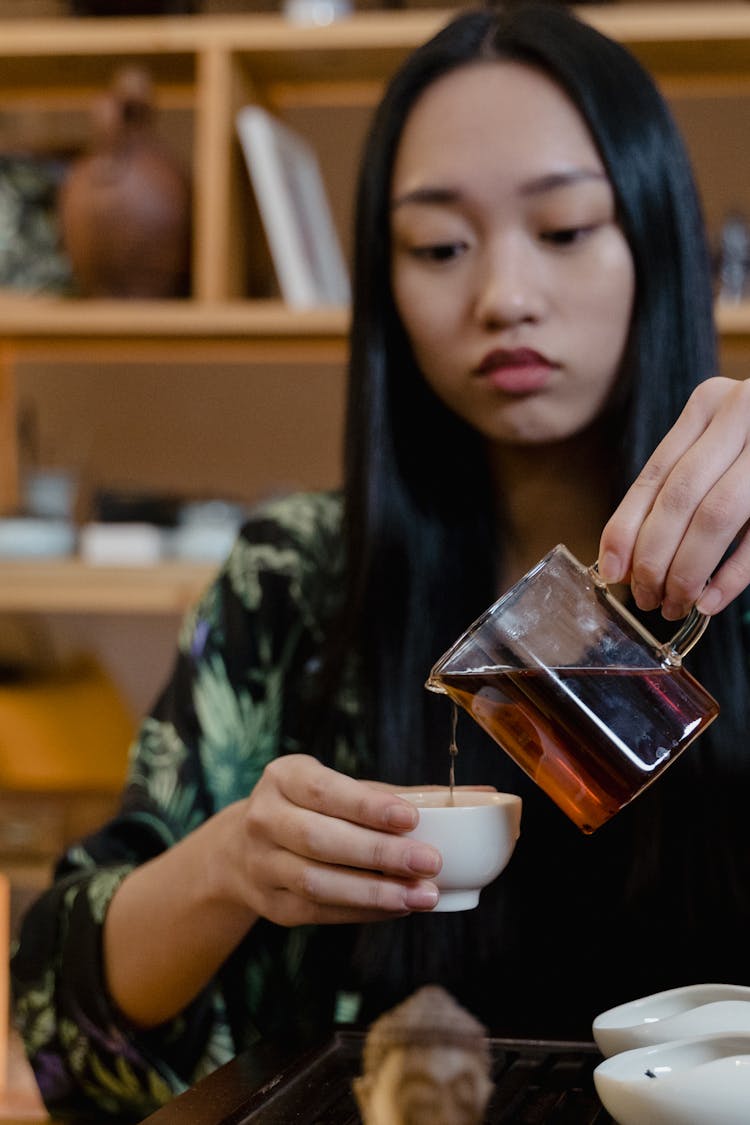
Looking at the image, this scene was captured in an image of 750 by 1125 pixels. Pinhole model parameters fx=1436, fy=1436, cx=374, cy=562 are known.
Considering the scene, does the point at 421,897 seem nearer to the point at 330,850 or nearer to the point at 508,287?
the point at 330,850

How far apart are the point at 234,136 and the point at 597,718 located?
1.81 metres

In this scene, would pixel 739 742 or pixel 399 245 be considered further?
pixel 399 245

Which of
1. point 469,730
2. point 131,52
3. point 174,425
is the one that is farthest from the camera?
point 174,425

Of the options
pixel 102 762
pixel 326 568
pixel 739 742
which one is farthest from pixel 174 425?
pixel 739 742

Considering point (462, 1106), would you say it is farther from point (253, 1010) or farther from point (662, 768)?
point (253, 1010)

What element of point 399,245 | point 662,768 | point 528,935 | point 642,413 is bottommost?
point 528,935

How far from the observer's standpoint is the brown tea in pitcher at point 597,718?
29.2 inches

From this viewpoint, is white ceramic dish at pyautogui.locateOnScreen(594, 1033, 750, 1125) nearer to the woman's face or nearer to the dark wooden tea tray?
the dark wooden tea tray

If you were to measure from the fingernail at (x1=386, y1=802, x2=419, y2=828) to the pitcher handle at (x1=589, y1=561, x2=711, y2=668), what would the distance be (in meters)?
0.16

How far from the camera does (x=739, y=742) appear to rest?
4.06 feet

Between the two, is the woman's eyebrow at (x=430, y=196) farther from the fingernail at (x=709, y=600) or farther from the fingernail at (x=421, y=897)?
the fingernail at (x=421, y=897)

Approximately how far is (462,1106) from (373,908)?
0.14 metres

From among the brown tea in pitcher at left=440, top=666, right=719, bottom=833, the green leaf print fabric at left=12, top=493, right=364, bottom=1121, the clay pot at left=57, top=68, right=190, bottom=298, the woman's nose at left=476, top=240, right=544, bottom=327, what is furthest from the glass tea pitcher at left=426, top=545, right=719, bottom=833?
the clay pot at left=57, top=68, right=190, bottom=298

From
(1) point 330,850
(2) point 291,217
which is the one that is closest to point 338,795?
(1) point 330,850
